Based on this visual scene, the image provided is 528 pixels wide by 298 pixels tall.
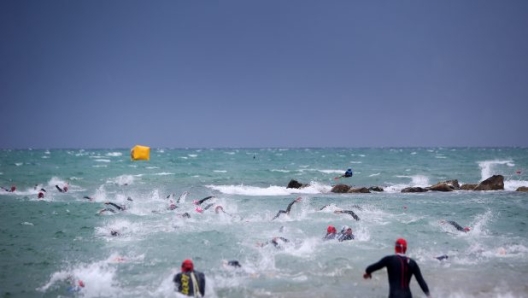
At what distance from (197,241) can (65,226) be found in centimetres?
649

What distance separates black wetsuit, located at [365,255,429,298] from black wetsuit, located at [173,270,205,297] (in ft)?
10.6

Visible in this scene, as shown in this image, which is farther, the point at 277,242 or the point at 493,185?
the point at 493,185

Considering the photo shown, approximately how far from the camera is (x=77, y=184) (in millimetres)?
37531

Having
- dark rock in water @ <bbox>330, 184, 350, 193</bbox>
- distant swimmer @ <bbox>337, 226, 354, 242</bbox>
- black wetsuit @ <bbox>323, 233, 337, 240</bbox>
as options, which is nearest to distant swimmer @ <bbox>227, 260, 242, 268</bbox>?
black wetsuit @ <bbox>323, 233, 337, 240</bbox>

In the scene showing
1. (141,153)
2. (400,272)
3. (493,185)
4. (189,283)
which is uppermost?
(141,153)

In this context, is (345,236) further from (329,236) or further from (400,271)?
(400,271)

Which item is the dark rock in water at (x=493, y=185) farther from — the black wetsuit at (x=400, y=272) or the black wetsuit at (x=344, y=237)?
the black wetsuit at (x=400, y=272)

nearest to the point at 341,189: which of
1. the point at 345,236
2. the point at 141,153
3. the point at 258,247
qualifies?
the point at 141,153

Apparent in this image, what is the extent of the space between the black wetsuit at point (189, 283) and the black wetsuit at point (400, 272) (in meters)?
3.22

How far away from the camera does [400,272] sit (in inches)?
296

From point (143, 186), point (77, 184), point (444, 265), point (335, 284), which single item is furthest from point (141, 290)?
point (77, 184)

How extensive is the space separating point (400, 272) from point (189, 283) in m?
3.95

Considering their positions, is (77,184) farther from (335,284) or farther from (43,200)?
(335,284)

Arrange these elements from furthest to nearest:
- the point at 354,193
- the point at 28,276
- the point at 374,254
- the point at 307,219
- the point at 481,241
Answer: the point at 354,193 → the point at 307,219 → the point at 481,241 → the point at 374,254 → the point at 28,276
